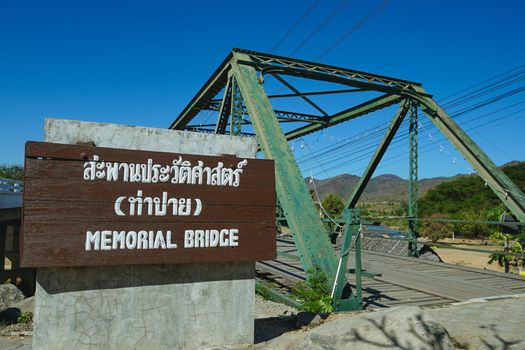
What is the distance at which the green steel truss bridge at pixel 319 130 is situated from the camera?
6.03 m

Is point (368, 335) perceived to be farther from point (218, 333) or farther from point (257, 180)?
point (257, 180)

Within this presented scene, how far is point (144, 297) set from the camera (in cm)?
409

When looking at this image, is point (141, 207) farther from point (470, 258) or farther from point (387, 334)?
point (470, 258)

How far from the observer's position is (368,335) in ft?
12.2

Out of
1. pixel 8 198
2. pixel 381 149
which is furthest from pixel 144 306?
pixel 8 198

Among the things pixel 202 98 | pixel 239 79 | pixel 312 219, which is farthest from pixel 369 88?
pixel 312 219

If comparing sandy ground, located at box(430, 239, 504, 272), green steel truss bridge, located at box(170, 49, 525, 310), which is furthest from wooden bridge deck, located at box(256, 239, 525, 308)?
sandy ground, located at box(430, 239, 504, 272)

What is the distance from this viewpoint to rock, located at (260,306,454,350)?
143 inches

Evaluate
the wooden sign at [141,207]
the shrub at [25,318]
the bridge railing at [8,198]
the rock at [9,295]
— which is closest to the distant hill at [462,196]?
the bridge railing at [8,198]

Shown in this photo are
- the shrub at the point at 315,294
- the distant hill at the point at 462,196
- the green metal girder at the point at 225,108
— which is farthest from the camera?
the distant hill at the point at 462,196

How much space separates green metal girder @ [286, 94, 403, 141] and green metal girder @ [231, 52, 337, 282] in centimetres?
655

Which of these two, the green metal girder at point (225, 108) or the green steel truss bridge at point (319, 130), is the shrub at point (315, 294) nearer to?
the green steel truss bridge at point (319, 130)

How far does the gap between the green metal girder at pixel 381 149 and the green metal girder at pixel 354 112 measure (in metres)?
0.54

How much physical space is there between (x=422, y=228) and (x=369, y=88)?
30.5m
